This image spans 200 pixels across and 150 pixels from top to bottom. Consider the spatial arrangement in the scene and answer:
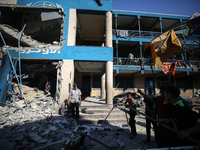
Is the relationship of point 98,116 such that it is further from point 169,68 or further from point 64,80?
point 169,68

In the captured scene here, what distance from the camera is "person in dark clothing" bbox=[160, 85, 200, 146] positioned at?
126 centimetres

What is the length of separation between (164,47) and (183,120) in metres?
4.66

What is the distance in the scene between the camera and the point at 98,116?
5.29 meters

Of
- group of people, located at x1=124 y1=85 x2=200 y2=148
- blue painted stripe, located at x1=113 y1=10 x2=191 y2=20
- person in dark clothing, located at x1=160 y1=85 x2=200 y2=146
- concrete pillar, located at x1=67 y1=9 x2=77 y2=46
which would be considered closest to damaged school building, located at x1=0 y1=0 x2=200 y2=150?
concrete pillar, located at x1=67 y1=9 x2=77 y2=46

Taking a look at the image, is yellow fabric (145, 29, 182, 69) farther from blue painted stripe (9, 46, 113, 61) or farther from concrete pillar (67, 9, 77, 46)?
concrete pillar (67, 9, 77, 46)

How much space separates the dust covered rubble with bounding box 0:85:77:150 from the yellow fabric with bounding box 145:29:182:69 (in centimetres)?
550

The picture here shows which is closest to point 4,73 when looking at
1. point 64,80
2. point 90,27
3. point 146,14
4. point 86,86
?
point 64,80

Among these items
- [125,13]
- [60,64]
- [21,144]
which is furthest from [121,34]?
[21,144]

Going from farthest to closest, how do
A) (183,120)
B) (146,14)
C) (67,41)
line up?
(146,14)
(67,41)
(183,120)

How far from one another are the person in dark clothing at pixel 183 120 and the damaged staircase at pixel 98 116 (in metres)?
3.51

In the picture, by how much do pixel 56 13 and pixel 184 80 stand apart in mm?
17841

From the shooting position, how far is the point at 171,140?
1757 millimetres

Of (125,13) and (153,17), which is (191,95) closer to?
(153,17)

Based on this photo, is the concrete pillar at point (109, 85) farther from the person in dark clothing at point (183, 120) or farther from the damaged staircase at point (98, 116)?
the person in dark clothing at point (183, 120)
